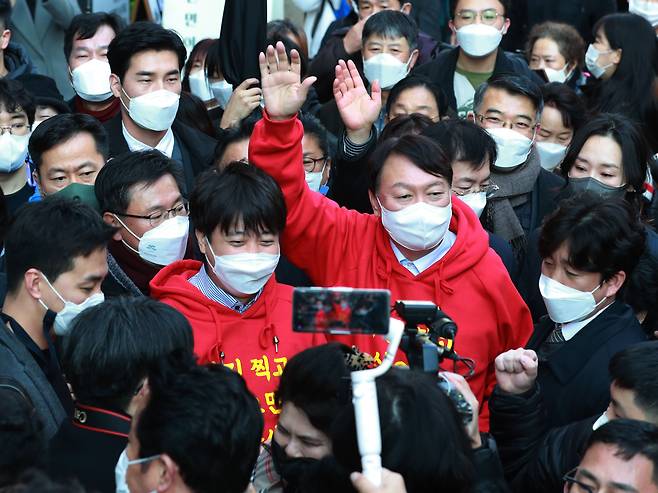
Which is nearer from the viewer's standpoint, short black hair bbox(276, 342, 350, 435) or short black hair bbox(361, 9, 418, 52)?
short black hair bbox(276, 342, 350, 435)

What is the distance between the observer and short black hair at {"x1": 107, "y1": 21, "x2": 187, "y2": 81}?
5.93 m

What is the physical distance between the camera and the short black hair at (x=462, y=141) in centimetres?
511

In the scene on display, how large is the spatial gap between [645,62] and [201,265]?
430 centimetres

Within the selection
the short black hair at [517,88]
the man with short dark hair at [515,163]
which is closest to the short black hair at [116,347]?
the man with short dark hair at [515,163]

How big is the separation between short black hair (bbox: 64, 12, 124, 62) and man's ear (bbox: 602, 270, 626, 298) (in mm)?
3909

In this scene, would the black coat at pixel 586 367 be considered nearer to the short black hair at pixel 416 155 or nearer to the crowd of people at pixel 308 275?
the crowd of people at pixel 308 275

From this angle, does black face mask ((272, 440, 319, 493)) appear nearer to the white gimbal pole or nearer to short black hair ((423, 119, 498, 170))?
the white gimbal pole

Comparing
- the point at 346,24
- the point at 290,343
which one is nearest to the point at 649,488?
the point at 290,343

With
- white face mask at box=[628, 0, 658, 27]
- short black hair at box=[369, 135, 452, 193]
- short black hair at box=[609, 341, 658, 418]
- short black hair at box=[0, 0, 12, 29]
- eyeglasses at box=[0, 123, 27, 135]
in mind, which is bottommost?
white face mask at box=[628, 0, 658, 27]

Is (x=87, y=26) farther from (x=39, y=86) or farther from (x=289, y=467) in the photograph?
(x=289, y=467)

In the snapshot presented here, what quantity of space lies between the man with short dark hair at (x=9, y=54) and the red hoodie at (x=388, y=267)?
3.14m

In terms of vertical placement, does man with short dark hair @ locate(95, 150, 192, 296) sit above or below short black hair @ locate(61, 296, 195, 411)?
below

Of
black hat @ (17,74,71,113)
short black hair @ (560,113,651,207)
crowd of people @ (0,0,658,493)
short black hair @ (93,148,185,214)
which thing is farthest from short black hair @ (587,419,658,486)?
black hat @ (17,74,71,113)

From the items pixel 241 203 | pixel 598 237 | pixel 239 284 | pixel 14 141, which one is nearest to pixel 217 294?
pixel 239 284
